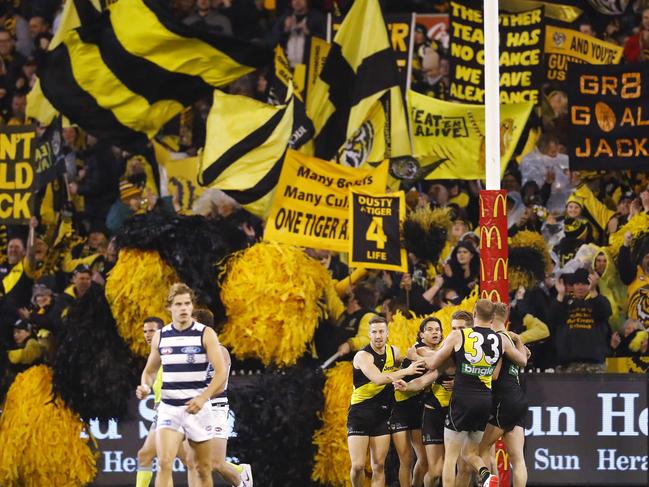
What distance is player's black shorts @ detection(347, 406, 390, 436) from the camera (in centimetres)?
1467

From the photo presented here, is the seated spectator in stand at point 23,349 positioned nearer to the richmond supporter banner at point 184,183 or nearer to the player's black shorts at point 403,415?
the richmond supporter banner at point 184,183

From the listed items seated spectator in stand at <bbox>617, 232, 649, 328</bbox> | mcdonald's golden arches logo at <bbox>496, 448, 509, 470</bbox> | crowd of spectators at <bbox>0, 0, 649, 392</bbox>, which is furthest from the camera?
seated spectator in stand at <bbox>617, 232, 649, 328</bbox>

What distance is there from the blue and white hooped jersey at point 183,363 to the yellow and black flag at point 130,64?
216 inches

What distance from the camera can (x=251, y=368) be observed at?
15820mm

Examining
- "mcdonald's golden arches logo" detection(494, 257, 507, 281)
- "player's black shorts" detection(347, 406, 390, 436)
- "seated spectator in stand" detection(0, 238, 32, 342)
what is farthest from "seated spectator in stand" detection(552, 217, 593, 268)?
"seated spectator in stand" detection(0, 238, 32, 342)

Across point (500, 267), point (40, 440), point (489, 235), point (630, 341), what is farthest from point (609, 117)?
point (40, 440)

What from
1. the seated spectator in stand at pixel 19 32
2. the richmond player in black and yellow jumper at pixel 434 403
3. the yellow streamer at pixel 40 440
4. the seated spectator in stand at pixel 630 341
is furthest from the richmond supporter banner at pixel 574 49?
the yellow streamer at pixel 40 440

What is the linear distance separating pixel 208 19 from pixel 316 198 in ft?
14.8

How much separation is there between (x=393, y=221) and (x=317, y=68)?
10.5 feet

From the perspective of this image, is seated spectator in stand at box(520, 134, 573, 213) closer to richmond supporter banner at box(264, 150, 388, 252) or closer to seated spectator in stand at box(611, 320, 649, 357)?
seated spectator in stand at box(611, 320, 649, 357)

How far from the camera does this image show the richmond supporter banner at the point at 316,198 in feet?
52.4

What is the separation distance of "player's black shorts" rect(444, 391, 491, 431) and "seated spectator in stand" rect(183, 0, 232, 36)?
7.29 meters

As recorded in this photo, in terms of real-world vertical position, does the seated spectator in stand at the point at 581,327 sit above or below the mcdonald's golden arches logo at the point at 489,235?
below

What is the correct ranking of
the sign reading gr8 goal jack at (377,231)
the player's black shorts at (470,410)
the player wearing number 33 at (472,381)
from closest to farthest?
the player wearing number 33 at (472,381) → the player's black shorts at (470,410) → the sign reading gr8 goal jack at (377,231)
